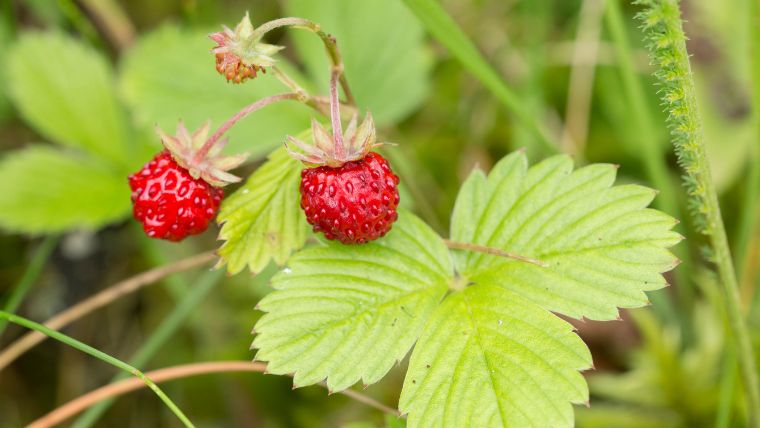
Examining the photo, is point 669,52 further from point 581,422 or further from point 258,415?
point 258,415

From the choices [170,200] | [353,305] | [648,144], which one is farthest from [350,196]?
[648,144]

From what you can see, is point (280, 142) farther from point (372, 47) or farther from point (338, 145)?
point (338, 145)

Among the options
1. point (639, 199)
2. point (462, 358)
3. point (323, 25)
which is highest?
point (323, 25)

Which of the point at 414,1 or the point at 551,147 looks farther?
the point at 551,147

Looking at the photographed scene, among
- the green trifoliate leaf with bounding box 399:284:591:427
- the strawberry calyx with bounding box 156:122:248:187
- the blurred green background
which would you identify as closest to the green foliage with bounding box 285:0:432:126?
the blurred green background

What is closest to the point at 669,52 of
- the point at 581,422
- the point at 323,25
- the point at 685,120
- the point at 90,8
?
the point at 685,120

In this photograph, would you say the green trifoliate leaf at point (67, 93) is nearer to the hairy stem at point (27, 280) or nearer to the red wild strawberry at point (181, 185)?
the hairy stem at point (27, 280)
